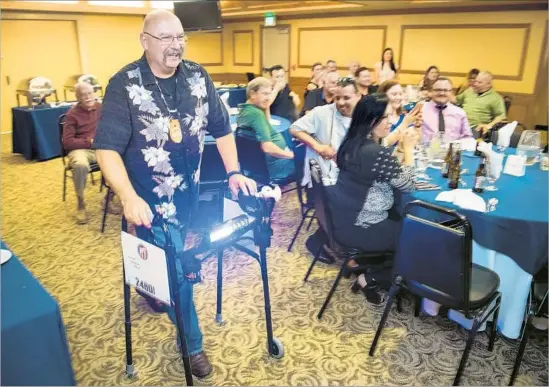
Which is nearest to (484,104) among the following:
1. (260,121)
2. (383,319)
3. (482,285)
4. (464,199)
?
(260,121)

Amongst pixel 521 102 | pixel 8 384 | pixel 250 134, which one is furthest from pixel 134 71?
pixel 521 102

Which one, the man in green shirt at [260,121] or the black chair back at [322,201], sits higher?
the man in green shirt at [260,121]

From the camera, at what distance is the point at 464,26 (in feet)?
23.9

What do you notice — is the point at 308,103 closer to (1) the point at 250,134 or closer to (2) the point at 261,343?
(1) the point at 250,134

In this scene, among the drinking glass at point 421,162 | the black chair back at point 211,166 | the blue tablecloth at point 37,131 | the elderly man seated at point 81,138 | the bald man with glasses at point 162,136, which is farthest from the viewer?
the blue tablecloth at point 37,131

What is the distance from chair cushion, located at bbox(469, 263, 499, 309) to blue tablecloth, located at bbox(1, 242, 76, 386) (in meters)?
1.60

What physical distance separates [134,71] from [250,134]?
1.60 m

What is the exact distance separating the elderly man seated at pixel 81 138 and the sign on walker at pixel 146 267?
8.28ft

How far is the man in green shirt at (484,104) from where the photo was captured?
484cm

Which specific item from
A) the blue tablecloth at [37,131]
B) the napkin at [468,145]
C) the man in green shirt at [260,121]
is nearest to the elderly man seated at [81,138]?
the man in green shirt at [260,121]

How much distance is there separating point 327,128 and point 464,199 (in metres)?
1.30

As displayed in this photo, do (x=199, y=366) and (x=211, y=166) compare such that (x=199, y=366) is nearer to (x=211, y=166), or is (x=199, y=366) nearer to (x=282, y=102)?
(x=211, y=166)

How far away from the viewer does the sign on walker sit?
146 centimetres

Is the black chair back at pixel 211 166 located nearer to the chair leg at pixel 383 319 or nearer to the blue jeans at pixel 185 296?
the blue jeans at pixel 185 296
